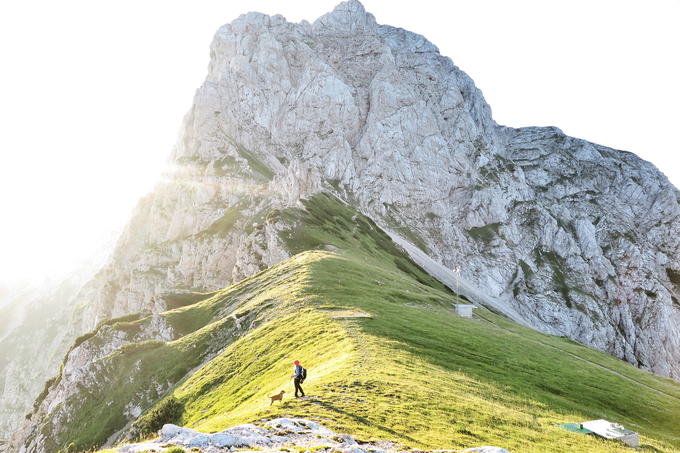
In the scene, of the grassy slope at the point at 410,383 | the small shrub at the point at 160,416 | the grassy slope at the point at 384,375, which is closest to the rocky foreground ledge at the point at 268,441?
the grassy slope at the point at 384,375

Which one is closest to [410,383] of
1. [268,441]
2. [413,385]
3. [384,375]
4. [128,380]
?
[413,385]

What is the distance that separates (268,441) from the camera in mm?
15211

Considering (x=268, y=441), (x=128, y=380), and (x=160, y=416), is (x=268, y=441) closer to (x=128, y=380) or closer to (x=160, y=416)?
(x=160, y=416)

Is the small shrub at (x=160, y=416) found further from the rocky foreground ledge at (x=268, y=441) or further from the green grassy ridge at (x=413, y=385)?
the rocky foreground ledge at (x=268, y=441)

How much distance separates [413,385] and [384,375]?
217 cm

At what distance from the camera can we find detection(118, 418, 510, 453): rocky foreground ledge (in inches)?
559

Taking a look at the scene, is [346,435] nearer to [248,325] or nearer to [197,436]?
[197,436]

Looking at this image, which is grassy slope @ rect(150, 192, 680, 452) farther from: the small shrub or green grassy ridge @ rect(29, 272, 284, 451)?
green grassy ridge @ rect(29, 272, 284, 451)

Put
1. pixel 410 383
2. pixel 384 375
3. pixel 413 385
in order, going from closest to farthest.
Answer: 1. pixel 413 385
2. pixel 410 383
3. pixel 384 375

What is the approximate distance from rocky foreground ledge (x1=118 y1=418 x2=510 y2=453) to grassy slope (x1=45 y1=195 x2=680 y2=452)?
1519mm

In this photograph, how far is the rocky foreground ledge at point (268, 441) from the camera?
46.6ft

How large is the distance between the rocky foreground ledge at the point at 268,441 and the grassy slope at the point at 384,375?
152 cm

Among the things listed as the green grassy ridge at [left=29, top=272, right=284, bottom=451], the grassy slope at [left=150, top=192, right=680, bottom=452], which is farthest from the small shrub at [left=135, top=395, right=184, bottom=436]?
the green grassy ridge at [left=29, top=272, right=284, bottom=451]

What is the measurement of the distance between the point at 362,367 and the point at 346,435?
985 centimetres
